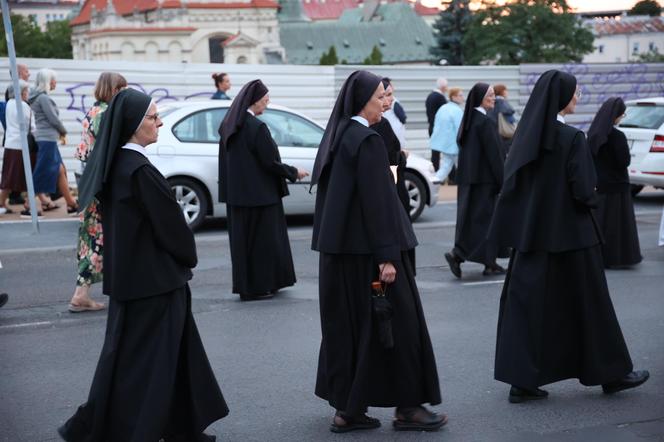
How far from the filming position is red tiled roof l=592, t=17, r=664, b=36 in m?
147

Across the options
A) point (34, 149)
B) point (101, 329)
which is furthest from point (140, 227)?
point (34, 149)

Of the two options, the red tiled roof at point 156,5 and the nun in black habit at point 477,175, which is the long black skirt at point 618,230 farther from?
the red tiled roof at point 156,5

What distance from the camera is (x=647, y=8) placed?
156m

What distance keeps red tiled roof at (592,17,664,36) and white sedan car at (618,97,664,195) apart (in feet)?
450

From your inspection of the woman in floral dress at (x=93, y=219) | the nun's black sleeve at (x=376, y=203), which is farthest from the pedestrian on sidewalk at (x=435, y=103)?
the nun's black sleeve at (x=376, y=203)

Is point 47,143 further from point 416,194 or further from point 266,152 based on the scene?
point 266,152

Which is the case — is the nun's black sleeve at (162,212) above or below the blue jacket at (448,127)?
above

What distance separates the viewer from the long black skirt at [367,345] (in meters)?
5.48

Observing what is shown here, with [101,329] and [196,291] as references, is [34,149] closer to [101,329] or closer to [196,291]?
[196,291]

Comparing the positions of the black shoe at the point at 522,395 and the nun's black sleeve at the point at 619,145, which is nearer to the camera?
the black shoe at the point at 522,395

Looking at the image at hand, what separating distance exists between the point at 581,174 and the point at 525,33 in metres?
84.3

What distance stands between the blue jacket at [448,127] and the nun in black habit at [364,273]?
11794mm

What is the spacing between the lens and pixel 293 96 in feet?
67.4

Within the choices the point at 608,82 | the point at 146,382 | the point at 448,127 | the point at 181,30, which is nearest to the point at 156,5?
the point at 181,30
